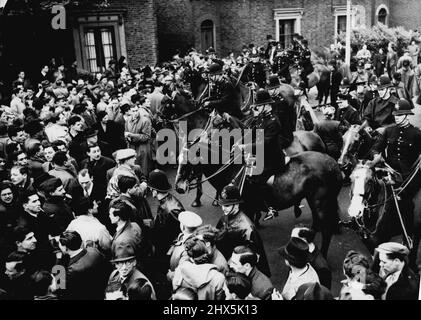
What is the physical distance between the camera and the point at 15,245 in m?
4.92

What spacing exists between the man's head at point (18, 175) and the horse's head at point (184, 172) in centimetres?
227

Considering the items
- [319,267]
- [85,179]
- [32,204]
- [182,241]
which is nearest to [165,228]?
[182,241]

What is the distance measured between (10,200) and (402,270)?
4381mm

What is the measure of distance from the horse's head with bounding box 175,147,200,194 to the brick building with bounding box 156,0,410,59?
55.7 ft

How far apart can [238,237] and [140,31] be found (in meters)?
16.9

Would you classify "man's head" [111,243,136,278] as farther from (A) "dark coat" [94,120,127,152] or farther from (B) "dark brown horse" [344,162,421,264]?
(A) "dark coat" [94,120,127,152]

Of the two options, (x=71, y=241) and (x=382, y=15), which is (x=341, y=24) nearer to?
(x=382, y=15)

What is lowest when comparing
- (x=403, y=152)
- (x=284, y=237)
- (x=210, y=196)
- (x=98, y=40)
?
(x=284, y=237)

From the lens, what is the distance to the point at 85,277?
4582 millimetres

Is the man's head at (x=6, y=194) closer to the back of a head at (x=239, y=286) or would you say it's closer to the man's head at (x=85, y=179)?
the man's head at (x=85, y=179)

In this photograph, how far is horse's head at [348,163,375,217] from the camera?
19.1ft

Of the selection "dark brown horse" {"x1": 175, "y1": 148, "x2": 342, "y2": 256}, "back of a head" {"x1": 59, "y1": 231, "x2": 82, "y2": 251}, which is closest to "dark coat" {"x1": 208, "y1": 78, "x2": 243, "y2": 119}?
"dark brown horse" {"x1": 175, "y1": 148, "x2": 342, "y2": 256}

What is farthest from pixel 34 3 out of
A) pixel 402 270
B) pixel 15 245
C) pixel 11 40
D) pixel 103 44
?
pixel 402 270
